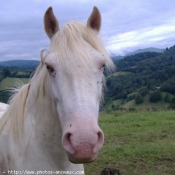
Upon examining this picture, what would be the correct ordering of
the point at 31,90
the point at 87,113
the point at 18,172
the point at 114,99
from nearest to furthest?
the point at 87,113
the point at 18,172
the point at 31,90
the point at 114,99

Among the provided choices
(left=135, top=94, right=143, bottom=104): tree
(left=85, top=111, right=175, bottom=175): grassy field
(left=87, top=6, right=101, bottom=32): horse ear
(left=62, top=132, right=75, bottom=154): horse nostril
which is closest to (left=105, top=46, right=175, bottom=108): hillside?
(left=135, top=94, right=143, bottom=104): tree

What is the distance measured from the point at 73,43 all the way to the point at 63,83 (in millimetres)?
418

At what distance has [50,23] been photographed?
251 centimetres

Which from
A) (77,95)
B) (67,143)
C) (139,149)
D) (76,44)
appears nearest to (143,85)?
(139,149)

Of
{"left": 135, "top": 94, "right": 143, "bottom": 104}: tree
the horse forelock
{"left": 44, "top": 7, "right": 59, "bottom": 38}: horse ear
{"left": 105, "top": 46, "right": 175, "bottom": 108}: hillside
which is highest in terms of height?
{"left": 44, "top": 7, "right": 59, "bottom": 38}: horse ear

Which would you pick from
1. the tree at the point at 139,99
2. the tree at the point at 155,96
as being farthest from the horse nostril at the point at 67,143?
the tree at the point at 139,99

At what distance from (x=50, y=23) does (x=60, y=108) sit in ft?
3.03

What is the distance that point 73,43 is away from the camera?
7.46ft

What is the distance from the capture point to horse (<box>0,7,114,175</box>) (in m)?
1.84

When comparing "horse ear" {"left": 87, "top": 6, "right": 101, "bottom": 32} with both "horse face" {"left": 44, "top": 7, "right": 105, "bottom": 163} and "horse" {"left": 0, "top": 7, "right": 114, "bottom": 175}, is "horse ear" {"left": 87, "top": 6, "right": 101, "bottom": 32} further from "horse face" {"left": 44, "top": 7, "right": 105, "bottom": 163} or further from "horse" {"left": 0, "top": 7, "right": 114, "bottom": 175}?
"horse face" {"left": 44, "top": 7, "right": 105, "bottom": 163}

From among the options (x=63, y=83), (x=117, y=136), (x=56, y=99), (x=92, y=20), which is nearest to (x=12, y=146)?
(x=56, y=99)

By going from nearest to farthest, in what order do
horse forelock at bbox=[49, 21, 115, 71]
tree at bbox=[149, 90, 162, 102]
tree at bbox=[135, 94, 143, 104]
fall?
horse forelock at bbox=[49, 21, 115, 71] < tree at bbox=[149, 90, 162, 102] < tree at bbox=[135, 94, 143, 104]

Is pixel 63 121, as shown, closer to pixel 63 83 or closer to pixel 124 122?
pixel 63 83

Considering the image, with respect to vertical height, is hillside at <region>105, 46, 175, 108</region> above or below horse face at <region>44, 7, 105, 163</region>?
below
